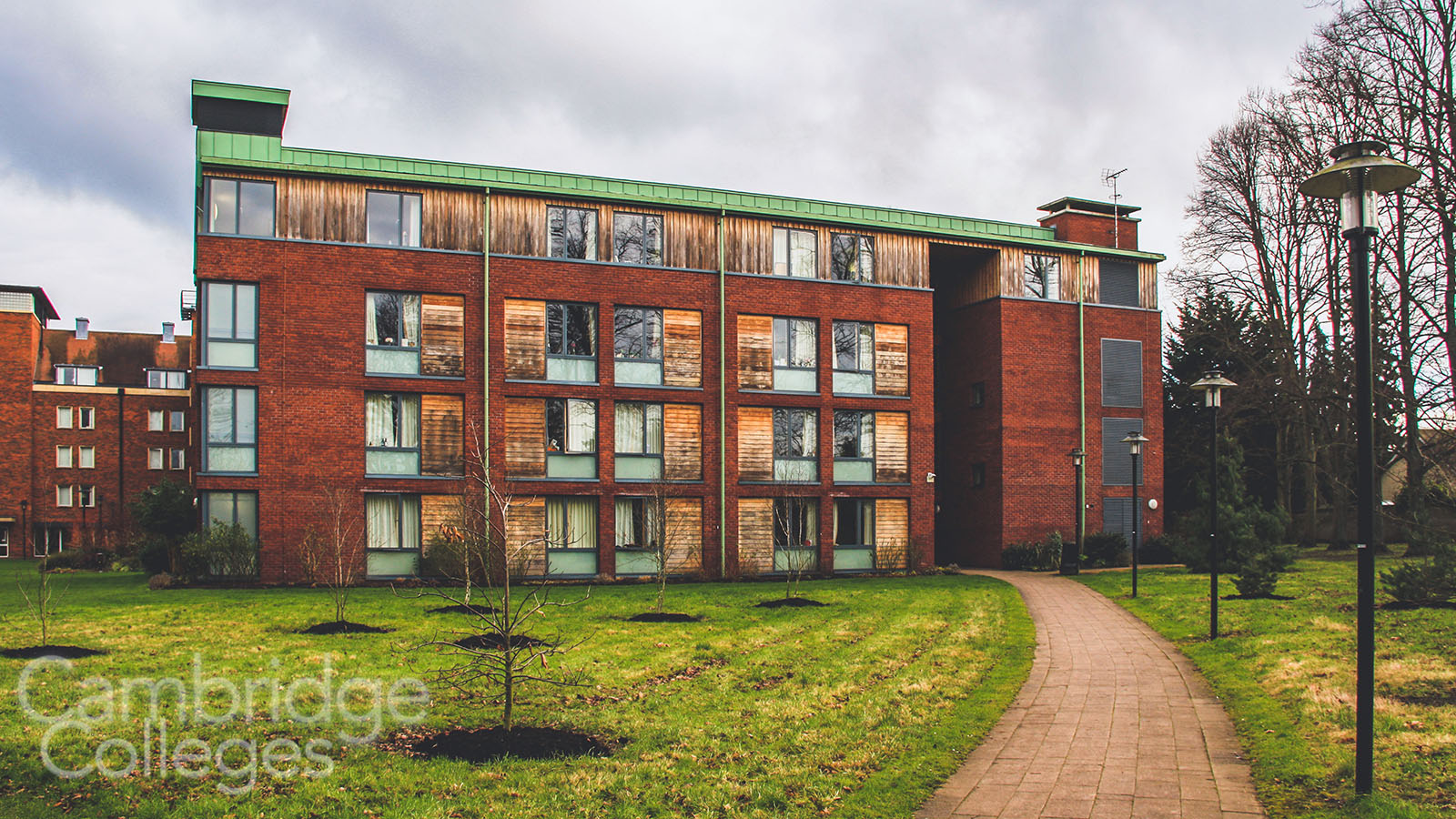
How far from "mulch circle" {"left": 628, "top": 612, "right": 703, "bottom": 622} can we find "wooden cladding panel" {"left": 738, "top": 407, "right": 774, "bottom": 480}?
39.6ft

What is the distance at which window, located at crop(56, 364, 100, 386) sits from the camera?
56.9 metres

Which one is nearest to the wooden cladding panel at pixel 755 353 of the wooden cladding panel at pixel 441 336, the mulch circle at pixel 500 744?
the wooden cladding panel at pixel 441 336

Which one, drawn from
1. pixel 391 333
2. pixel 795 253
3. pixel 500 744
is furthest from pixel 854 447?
pixel 500 744

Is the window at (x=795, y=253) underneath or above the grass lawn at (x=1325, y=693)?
above

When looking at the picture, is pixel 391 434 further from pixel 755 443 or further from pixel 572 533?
pixel 755 443

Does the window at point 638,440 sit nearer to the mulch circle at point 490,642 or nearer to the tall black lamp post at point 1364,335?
the mulch circle at point 490,642

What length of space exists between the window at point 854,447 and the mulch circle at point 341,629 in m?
18.4

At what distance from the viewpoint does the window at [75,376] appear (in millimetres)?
56938

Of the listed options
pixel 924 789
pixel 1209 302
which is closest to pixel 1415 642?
pixel 924 789

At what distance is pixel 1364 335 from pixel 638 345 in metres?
23.6

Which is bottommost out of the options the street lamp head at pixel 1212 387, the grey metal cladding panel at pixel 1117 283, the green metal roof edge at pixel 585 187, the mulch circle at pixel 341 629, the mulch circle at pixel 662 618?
the mulch circle at pixel 662 618

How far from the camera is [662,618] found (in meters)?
18.7

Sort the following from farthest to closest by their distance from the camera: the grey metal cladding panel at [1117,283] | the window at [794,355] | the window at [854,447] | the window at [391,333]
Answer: the grey metal cladding panel at [1117,283] → the window at [854,447] → the window at [794,355] → the window at [391,333]

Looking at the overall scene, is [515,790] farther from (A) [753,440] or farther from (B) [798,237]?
(B) [798,237]
